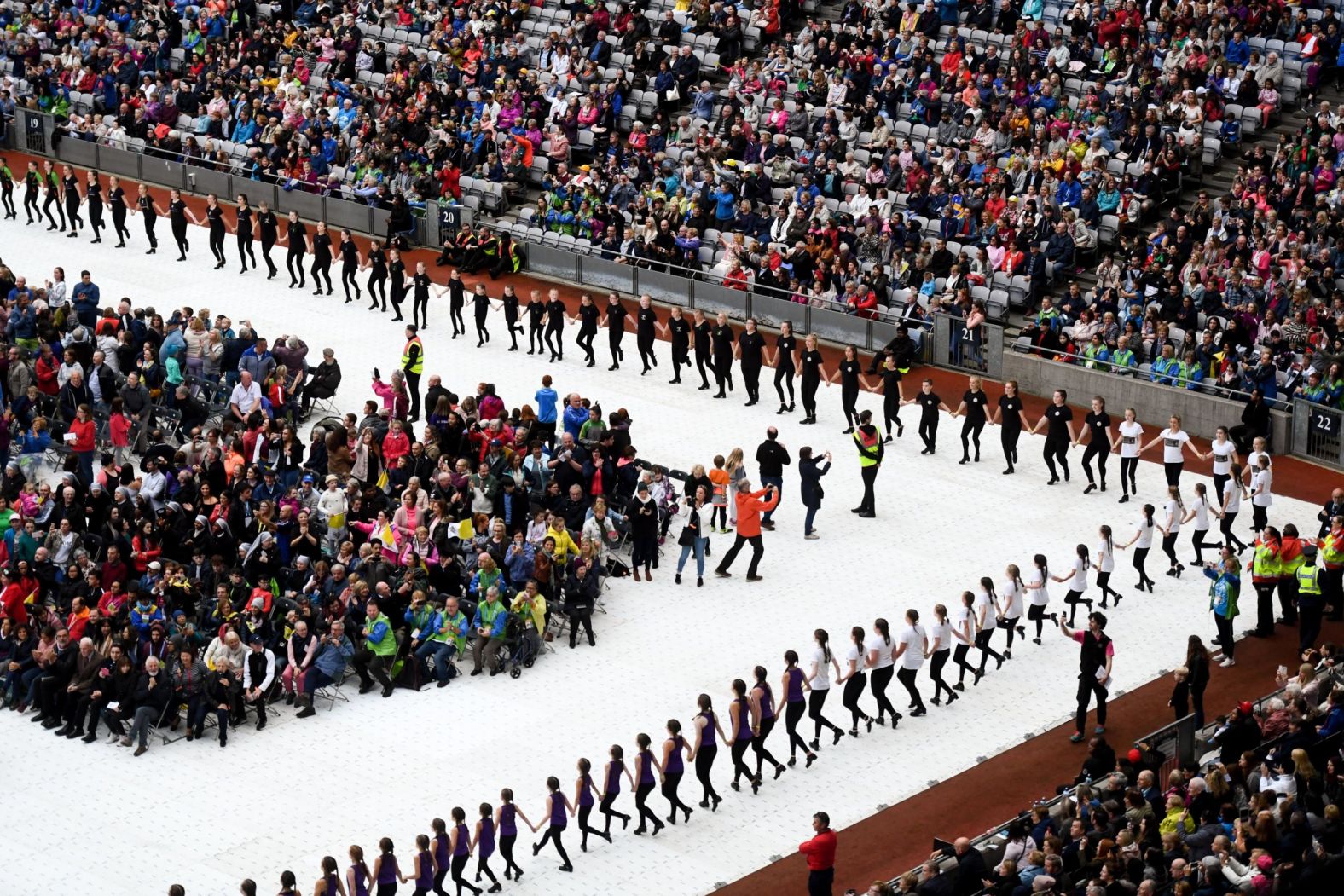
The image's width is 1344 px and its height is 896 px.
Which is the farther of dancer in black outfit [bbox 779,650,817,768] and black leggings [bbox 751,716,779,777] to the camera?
dancer in black outfit [bbox 779,650,817,768]

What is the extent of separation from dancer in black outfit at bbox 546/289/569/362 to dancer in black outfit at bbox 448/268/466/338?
143cm

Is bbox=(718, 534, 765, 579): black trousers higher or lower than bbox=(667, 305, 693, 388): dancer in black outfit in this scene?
lower

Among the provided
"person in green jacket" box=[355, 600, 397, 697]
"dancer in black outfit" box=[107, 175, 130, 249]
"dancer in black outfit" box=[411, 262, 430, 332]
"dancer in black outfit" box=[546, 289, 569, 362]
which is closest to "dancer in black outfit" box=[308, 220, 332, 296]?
"dancer in black outfit" box=[411, 262, 430, 332]

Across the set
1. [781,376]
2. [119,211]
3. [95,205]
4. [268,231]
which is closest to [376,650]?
[781,376]

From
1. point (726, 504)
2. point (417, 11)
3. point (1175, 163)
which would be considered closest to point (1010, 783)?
point (726, 504)

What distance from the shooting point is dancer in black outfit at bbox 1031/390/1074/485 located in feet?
98.2

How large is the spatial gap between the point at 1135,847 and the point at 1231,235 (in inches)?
663

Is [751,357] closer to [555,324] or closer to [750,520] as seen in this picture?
[555,324]

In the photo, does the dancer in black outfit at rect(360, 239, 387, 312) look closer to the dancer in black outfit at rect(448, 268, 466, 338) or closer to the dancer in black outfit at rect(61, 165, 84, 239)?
the dancer in black outfit at rect(448, 268, 466, 338)

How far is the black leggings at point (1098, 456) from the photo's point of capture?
29.8 metres

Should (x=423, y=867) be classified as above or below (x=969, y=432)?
below

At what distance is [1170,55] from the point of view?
38062mm

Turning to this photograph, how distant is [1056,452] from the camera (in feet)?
99.6

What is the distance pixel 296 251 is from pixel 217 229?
184 centimetres
